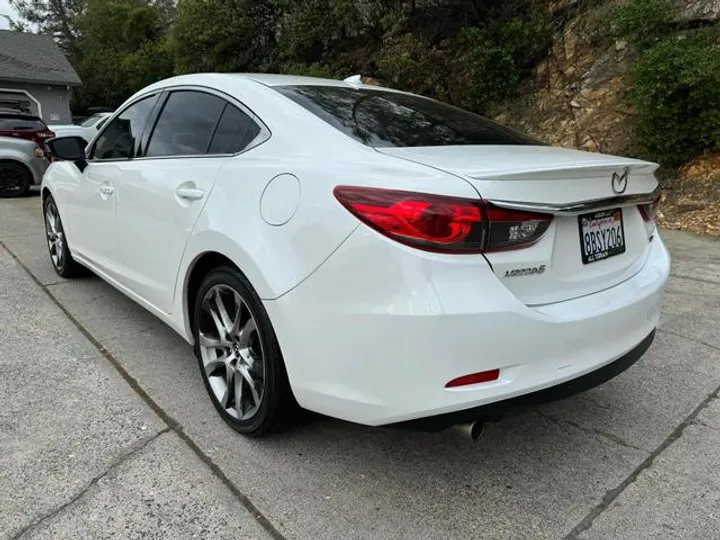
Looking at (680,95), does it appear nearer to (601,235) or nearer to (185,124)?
(601,235)

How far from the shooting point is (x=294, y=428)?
2.62 metres

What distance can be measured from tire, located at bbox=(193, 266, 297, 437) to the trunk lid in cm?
88

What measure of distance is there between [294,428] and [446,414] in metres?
0.97

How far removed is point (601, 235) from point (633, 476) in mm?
1004

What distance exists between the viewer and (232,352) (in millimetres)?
2590

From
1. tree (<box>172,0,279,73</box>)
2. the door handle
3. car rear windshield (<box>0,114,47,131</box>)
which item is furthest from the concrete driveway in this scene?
tree (<box>172,0,279,73</box>)

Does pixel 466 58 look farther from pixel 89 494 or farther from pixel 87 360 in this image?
pixel 89 494

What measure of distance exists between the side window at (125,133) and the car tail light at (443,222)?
2189 millimetres

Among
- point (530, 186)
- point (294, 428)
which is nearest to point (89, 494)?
point (294, 428)

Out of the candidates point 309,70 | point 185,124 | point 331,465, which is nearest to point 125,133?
point 185,124

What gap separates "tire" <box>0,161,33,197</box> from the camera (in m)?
9.85

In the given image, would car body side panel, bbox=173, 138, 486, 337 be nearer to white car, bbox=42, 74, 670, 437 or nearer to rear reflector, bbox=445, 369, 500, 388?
white car, bbox=42, 74, 670, 437

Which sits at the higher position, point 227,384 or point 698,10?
point 698,10

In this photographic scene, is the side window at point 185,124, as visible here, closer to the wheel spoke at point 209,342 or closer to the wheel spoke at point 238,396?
the wheel spoke at point 209,342
